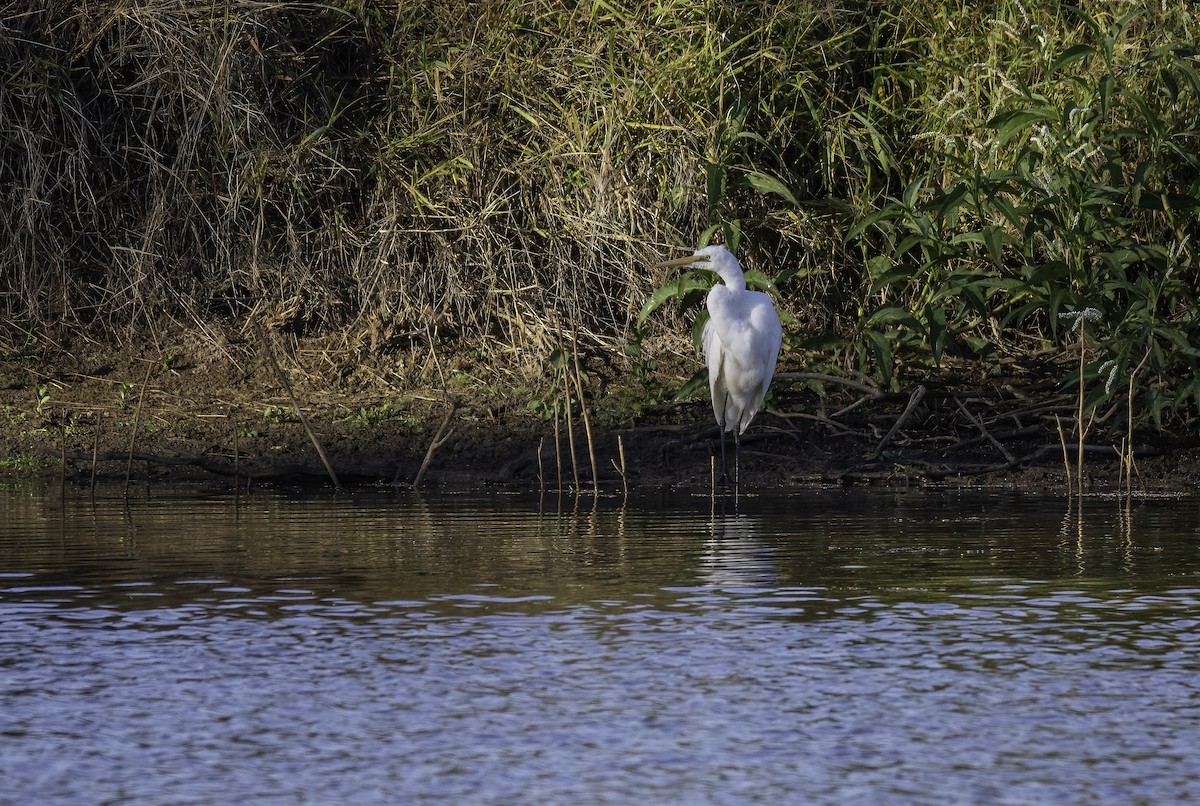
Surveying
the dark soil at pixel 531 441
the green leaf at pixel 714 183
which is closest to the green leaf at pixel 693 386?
the dark soil at pixel 531 441

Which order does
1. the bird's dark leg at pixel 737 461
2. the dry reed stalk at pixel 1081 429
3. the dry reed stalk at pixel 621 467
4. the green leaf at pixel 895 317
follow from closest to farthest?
the dry reed stalk at pixel 1081 429 < the dry reed stalk at pixel 621 467 < the bird's dark leg at pixel 737 461 < the green leaf at pixel 895 317

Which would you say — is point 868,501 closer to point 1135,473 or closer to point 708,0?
point 1135,473

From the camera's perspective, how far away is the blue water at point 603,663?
3.51m

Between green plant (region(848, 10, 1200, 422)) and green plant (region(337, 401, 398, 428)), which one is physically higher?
green plant (region(848, 10, 1200, 422))

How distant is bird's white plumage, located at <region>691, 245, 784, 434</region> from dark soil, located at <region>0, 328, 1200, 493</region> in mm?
348

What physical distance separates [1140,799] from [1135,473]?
242 inches

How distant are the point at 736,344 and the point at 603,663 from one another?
5.39 meters

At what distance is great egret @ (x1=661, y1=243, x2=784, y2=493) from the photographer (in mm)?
9789

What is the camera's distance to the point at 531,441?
10453 millimetres

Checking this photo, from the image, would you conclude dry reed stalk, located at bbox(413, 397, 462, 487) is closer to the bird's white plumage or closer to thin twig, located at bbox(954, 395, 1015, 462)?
the bird's white plumage

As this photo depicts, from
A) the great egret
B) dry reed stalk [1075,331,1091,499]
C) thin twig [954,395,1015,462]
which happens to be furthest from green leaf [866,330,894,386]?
dry reed stalk [1075,331,1091,499]

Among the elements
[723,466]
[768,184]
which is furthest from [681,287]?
[723,466]

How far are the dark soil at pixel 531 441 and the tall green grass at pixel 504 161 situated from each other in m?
0.49

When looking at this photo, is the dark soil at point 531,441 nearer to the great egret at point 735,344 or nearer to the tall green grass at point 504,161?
the great egret at point 735,344
